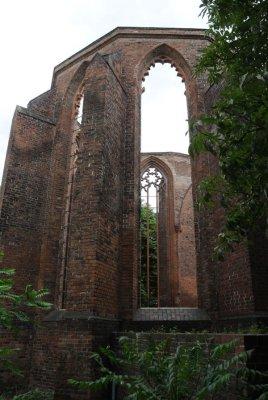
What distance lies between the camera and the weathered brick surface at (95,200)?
6.55 meters

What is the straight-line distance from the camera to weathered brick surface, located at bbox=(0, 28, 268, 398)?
258 inches

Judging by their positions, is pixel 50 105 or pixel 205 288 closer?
pixel 205 288

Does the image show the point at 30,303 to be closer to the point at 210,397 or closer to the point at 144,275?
the point at 210,397

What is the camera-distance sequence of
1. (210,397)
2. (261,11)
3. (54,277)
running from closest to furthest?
(261,11), (210,397), (54,277)

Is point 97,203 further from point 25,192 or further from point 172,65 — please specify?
point 172,65

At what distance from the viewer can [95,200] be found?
691 centimetres

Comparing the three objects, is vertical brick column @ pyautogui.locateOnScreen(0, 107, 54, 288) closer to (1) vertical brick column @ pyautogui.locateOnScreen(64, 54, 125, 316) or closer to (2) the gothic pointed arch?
(1) vertical brick column @ pyautogui.locateOnScreen(64, 54, 125, 316)

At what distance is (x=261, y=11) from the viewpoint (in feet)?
10.3

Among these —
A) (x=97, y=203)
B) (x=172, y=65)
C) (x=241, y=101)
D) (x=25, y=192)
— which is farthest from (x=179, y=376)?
(x=172, y=65)

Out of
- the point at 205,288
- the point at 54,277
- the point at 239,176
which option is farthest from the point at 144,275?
Result: the point at 239,176

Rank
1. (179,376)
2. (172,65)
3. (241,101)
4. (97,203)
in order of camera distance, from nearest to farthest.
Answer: (241,101) → (179,376) → (97,203) → (172,65)

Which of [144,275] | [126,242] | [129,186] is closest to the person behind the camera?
[126,242]

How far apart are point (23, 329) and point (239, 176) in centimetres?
702

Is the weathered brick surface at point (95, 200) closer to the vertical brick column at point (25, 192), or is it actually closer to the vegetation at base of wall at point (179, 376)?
the vertical brick column at point (25, 192)
